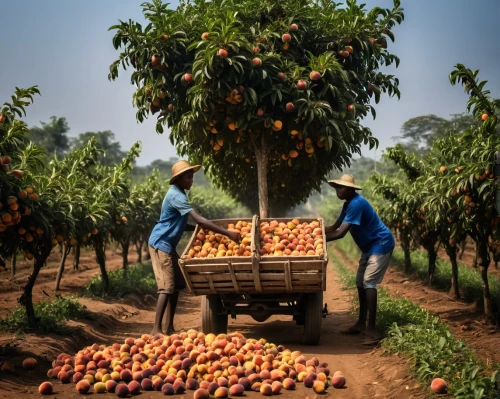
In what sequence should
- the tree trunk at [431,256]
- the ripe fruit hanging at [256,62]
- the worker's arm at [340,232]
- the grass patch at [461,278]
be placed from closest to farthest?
1. the worker's arm at [340,232]
2. the ripe fruit hanging at [256,62]
3. the grass patch at [461,278]
4. the tree trunk at [431,256]

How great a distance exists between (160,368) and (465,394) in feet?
9.12

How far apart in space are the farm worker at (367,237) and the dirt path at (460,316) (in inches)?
50.8

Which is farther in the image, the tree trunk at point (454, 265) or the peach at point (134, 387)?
the tree trunk at point (454, 265)

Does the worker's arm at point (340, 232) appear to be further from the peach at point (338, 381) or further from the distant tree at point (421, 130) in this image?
the distant tree at point (421, 130)

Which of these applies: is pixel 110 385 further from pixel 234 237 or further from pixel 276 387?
pixel 234 237

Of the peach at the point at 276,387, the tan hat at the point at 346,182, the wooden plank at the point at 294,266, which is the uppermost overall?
the tan hat at the point at 346,182

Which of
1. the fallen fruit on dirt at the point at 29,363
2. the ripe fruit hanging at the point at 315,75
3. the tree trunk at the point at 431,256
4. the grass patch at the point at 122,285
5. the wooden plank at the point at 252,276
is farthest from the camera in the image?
→ the tree trunk at the point at 431,256

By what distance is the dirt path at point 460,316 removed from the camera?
6.52m

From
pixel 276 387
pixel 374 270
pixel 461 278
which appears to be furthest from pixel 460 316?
pixel 276 387

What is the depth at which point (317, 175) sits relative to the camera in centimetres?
966

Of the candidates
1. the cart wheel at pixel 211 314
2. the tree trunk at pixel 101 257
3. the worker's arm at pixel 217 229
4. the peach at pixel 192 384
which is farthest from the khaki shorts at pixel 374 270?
the tree trunk at pixel 101 257

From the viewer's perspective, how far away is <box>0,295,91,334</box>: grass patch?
7.36 metres

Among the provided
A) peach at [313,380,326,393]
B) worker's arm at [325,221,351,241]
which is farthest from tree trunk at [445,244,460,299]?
peach at [313,380,326,393]

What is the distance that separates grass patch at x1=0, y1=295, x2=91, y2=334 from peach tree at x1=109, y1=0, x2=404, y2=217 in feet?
10.5
